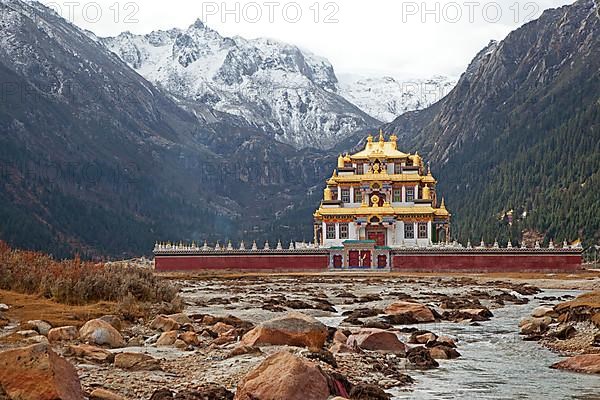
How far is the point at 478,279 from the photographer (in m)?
70.0

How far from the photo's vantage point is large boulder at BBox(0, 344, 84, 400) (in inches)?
517

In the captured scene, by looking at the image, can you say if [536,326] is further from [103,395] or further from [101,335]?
[103,395]

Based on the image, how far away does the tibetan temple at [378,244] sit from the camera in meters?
81.1

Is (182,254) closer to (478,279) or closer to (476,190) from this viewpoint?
(478,279)

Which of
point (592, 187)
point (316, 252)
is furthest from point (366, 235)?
point (592, 187)

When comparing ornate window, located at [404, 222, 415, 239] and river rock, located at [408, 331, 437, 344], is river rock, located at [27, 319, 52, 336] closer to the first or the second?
river rock, located at [408, 331, 437, 344]

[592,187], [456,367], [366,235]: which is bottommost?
[456,367]

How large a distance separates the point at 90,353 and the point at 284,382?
6.41 m

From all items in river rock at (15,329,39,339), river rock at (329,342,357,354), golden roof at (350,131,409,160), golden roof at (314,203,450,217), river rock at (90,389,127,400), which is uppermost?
golden roof at (350,131,409,160)

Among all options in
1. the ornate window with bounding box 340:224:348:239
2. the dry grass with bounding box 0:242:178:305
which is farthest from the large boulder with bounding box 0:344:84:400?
the ornate window with bounding box 340:224:348:239

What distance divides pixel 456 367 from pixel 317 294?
29251 mm

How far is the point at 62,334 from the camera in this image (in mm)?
21047

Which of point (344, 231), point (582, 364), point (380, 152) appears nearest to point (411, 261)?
point (344, 231)

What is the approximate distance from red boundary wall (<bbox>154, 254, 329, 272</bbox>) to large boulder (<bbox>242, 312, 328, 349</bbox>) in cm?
6301
